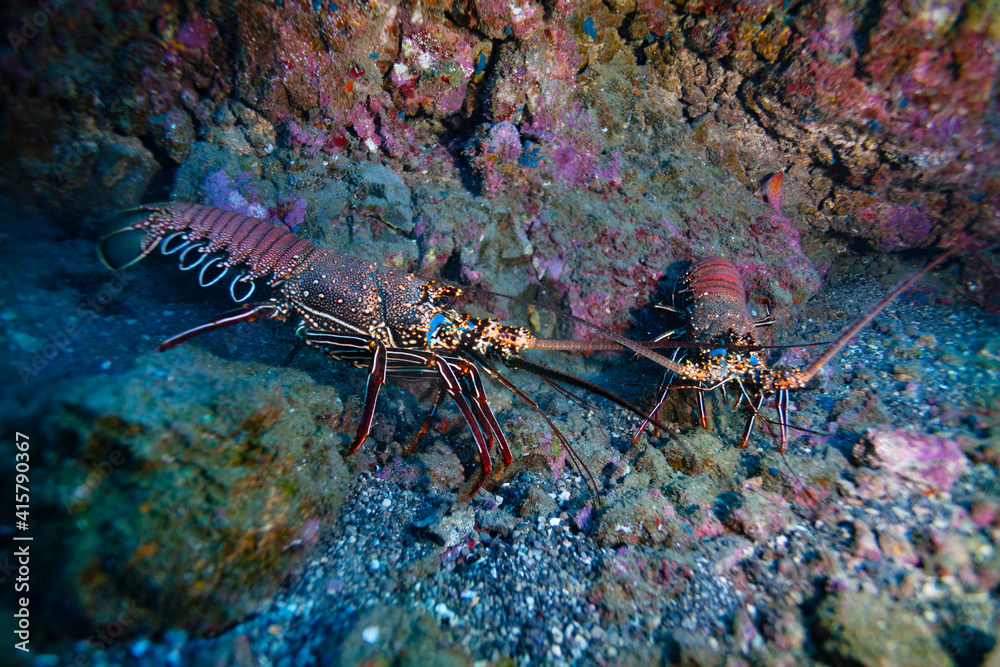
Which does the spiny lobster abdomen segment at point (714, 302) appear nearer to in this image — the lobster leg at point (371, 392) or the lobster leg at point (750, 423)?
the lobster leg at point (750, 423)

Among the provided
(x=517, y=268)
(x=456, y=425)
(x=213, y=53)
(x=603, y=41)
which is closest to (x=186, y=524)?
(x=456, y=425)

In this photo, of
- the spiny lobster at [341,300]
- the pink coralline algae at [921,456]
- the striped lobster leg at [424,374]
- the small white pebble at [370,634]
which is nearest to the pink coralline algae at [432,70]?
the spiny lobster at [341,300]

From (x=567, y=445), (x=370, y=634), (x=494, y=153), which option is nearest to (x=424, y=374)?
(x=567, y=445)

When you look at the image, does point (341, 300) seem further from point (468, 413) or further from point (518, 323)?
point (518, 323)

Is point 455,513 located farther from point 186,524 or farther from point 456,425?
point 186,524

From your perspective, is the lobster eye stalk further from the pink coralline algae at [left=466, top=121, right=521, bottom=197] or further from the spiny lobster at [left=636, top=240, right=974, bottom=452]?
the spiny lobster at [left=636, top=240, right=974, bottom=452]
